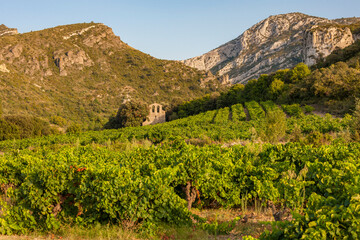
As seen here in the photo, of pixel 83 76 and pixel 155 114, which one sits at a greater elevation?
pixel 83 76

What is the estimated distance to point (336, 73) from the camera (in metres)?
33.9

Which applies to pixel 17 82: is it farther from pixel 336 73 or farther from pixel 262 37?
pixel 262 37

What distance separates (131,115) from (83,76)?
5597 cm

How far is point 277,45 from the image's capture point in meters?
136

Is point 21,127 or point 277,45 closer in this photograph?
point 21,127

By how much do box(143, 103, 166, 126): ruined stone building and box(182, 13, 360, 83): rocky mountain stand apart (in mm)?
44650

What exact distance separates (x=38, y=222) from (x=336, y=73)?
38219mm

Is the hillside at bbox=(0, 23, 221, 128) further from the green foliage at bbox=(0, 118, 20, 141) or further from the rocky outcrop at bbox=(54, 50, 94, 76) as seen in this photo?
the green foliage at bbox=(0, 118, 20, 141)

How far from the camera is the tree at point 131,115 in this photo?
58.1 m

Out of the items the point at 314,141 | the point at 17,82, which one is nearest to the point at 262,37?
the point at 17,82

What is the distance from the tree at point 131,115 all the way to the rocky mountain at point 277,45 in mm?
49545

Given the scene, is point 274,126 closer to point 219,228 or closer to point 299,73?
point 219,228

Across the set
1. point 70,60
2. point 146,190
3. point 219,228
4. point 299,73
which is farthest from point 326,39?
point 70,60

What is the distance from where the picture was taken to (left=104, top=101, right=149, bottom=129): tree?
58062 millimetres
